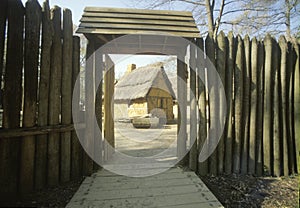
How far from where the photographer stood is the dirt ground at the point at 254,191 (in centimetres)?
272

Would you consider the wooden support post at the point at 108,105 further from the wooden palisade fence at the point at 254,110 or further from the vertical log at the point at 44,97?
the wooden palisade fence at the point at 254,110

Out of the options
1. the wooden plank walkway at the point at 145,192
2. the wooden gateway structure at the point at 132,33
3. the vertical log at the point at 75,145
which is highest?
the wooden gateway structure at the point at 132,33

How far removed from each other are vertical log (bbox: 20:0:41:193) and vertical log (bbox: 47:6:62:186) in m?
0.26

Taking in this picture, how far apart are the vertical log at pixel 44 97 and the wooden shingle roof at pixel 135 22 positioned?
0.59 m

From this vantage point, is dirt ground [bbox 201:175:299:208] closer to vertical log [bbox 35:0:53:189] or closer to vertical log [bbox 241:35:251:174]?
vertical log [bbox 241:35:251:174]

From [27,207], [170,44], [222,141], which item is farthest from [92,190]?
[170,44]

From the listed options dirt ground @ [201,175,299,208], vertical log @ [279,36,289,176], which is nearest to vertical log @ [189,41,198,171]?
dirt ground @ [201,175,299,208]

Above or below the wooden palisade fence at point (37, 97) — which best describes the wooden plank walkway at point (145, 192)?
below

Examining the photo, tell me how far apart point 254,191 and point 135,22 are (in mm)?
3809

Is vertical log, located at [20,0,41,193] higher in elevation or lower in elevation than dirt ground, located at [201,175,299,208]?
higher

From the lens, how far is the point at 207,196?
2.81 meters

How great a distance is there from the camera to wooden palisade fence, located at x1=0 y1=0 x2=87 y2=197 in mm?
2637

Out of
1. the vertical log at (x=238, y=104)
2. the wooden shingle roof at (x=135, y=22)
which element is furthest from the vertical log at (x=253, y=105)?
the wooden shingle roof at (x=135, y=22)

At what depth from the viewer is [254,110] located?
12.1 ft
